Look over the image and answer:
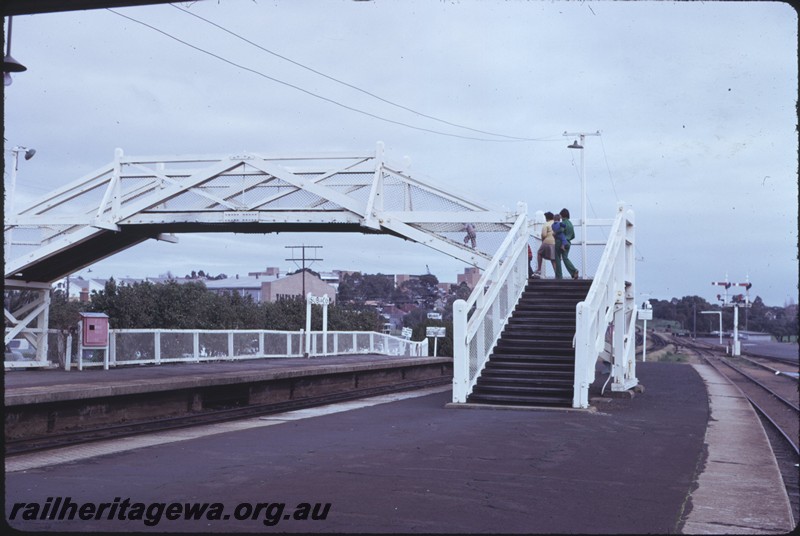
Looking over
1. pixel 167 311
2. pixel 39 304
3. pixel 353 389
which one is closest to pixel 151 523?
pixel 39 304

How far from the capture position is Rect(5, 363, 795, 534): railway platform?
636cm

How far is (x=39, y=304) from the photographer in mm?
20328

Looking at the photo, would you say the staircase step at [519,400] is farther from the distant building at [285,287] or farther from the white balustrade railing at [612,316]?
the distant building at [285,287]

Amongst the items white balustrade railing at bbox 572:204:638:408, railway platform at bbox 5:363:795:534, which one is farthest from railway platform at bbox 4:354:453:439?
white balustrade railing at bbox 572:204:638:408

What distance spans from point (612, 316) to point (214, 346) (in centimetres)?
1170

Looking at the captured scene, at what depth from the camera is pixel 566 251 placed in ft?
67.3

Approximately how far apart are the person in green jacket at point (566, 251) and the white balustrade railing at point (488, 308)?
952 millimetres

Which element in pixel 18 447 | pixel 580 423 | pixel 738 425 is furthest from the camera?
pixel 738 425

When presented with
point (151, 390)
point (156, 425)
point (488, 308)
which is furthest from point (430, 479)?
point (151, 390)

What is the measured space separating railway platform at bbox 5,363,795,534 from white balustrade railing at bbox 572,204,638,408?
1.80 meters

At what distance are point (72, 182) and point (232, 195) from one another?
3891mm

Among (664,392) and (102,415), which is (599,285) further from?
(102,415)

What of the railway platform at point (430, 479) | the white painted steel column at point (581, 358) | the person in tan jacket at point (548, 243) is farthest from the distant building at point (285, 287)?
the railway platform at point (430, 479)

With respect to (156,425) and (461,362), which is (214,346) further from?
(461,362)
